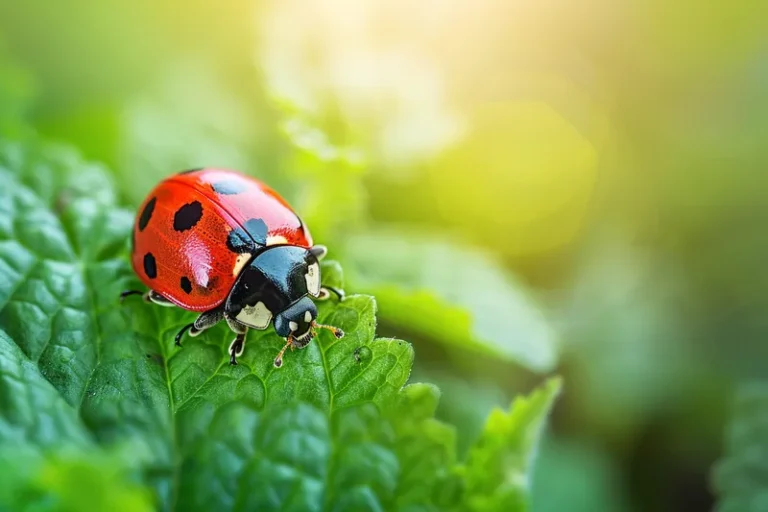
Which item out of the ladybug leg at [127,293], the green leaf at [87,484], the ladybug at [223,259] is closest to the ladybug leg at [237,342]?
the ladybug at [223,259]

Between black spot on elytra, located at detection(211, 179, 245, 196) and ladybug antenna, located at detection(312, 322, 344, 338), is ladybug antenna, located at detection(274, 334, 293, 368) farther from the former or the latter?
black spot on elytra, located at detection(211, 179, 245, 196)

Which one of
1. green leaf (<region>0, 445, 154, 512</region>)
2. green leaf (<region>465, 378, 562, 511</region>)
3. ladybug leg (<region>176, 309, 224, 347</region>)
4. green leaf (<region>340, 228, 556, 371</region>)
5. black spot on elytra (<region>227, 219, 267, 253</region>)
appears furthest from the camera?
green leaf (<region>340, 228, 556, 371</region>)

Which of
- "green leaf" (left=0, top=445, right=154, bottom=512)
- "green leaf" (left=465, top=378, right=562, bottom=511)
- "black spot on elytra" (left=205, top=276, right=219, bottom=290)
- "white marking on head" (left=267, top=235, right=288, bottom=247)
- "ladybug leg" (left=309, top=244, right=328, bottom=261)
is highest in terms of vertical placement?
"ladybug leg" (left=309, top=244, right=328, bottom=261)

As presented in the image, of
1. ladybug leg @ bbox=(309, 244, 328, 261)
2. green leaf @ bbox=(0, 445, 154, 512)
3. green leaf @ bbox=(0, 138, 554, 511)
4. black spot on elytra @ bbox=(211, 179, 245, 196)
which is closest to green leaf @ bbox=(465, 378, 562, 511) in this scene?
green leaf @ bbox=(0, 138, 554, 511)

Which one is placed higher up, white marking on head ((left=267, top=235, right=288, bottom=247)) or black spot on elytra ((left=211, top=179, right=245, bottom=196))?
black spot on elytra ((left=211, top=179, right=245, bottom=196))

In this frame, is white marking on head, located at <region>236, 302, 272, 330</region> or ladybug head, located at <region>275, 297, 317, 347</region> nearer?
ladybug head, located at <region>275, 297, 317, 347</region>

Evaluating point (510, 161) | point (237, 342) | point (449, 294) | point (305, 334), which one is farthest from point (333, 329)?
point (510, 161)

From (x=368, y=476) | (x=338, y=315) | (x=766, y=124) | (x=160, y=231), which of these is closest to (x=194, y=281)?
(x=160, y=231)
